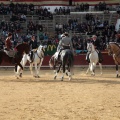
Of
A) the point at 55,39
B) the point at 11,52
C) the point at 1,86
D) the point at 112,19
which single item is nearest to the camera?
the point at 1,86

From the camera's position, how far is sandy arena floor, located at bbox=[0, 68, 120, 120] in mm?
8285

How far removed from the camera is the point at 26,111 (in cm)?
868

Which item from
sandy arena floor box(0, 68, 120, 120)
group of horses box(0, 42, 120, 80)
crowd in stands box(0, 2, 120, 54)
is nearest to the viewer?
sandy arena floor box(0, 68, 120, 120)

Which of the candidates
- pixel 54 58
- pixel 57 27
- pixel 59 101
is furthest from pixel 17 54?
pixel 57 27

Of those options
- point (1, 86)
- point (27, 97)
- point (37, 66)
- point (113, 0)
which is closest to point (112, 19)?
point (113, 0)

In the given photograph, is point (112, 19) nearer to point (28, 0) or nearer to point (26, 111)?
point (28, 0)

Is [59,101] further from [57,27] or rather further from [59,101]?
[57,27]

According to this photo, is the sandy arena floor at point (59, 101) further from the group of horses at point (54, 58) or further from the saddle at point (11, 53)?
the saddle at point (11, 53)

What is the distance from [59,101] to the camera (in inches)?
400

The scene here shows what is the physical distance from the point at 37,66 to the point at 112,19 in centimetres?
1811

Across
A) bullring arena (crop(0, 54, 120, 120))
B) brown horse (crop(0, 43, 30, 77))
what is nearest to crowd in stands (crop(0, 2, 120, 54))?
brown horse (crop(0, 43, 30, 77))

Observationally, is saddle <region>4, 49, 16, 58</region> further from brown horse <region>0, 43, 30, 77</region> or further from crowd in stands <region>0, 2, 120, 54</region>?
crowd in stands <region>0, 2, 120, 54</region>

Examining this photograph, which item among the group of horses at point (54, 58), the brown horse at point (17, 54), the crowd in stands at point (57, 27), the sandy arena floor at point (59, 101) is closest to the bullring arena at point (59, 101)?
the sandy arena floor at point (59, 101)

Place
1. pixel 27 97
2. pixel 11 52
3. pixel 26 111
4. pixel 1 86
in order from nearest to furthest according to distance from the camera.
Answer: pixel 26 111 → pixel 27 97 → pixel 1 86 → pixel 11 52
